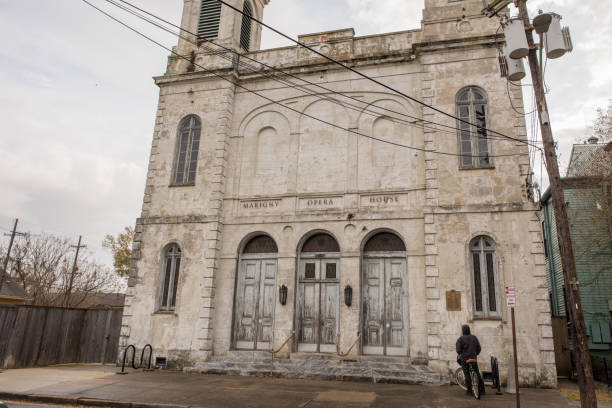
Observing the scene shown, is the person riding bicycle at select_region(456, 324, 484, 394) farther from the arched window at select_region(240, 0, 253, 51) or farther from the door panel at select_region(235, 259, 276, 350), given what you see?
the arched window at select_region(240, 0, 253, 51)

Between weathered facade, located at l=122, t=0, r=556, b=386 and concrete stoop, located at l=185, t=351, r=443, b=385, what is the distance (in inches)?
15.8

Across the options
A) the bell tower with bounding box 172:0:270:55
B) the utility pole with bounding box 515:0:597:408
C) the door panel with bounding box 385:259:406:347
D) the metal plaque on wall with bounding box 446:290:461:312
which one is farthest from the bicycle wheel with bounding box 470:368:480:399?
the bell tower with bounding box 172:0:270:55

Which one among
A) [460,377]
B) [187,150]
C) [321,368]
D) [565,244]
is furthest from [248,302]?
[565,244]

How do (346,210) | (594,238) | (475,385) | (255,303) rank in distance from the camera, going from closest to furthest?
(475,385) < (346,210) < (255,303) < (594,238)

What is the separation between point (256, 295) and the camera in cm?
1533

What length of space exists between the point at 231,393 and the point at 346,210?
22.6 feet

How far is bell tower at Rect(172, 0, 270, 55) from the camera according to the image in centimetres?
1828

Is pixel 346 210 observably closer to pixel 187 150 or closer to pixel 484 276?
pixel 484 276

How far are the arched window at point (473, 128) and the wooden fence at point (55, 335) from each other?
1413cm

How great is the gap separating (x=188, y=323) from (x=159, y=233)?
11.7 ft

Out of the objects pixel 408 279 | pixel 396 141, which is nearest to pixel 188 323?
pixel 408 279

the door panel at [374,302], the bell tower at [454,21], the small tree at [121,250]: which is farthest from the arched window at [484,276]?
the small tree at [121,250]

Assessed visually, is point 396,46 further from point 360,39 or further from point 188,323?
point 188,323

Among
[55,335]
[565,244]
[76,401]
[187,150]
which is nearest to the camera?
[565,244]
